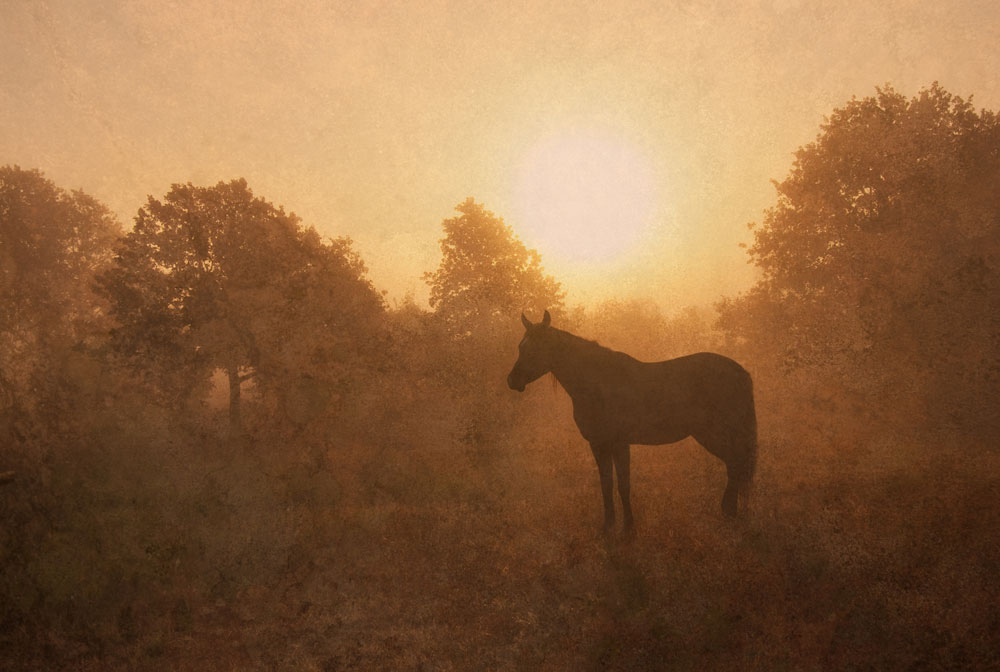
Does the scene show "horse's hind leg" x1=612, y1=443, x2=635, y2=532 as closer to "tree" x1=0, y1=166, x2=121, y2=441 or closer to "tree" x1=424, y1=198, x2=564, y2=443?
"tree" x1=424, y1=198, x2=564, y2=443

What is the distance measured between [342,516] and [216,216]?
443 inches

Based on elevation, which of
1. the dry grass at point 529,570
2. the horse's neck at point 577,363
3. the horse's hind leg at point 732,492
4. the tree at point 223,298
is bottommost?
the dry grass at point 529,570

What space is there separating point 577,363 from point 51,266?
33.4m

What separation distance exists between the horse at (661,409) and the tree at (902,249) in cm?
982

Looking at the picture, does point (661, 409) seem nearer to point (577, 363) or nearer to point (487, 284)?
point (577, 363)

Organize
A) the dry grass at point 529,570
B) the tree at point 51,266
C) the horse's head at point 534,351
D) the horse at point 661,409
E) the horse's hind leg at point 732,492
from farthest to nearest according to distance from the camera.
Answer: the tree at point 51,266
the horse's head at point 534,351
the horse's hind leg at point 732,492
the horse at point 661,409
the dry grass at point 529,570

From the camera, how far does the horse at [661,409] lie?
896 centimetres

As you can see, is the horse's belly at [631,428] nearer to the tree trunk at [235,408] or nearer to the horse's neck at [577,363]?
the horse's neck at [577,363]

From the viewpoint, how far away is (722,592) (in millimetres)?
7215

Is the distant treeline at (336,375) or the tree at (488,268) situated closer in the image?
the distant treeline at (336,375)

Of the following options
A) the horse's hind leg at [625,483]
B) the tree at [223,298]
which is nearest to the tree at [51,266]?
the tree at [223,298]

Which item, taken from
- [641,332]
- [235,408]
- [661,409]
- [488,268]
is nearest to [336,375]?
[235,408]

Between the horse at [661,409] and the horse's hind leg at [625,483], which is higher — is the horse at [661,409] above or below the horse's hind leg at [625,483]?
above

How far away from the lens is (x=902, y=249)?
1442 cm
